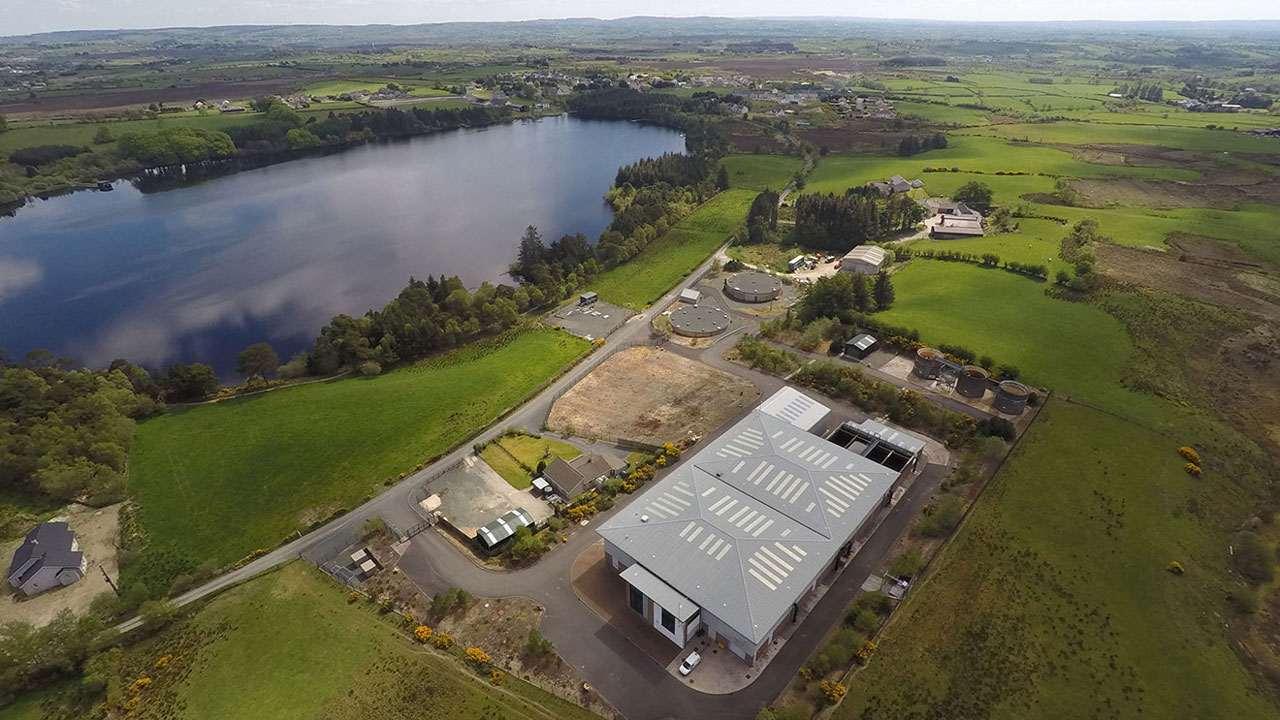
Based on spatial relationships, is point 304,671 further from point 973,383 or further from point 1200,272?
point 1200,272

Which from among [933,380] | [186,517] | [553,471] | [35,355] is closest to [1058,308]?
[933,380]

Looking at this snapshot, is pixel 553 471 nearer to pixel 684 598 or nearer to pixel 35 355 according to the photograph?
pixel 684 598

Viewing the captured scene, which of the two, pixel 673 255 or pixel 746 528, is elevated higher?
pixel 746 528

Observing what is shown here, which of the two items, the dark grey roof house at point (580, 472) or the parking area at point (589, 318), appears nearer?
the dark grey roof house at point (580, 472)

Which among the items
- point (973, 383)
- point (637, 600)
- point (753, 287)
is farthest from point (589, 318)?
point (637, 600)

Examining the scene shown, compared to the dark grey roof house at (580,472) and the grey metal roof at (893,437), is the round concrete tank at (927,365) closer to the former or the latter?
the grey metal roof at (893,437)

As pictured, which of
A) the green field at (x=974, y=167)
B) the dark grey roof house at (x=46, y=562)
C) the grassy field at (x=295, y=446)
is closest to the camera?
the dark grey roof house at (x=46, y=562)

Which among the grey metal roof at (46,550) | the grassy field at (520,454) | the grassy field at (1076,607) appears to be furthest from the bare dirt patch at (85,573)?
the grassy field at (1076,607)
